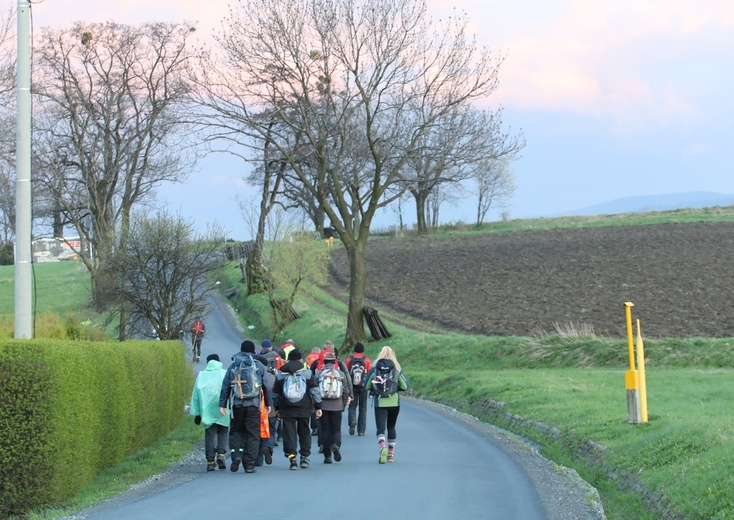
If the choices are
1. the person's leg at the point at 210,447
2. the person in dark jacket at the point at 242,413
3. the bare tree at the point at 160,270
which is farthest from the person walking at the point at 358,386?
the bare tree at the point at 160,270

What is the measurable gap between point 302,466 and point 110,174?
29.5 m

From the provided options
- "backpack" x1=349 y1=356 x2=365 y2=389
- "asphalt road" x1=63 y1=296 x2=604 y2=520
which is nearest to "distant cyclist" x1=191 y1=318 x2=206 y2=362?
"backpack" x1=349 y1=356 x2=365 y2=389

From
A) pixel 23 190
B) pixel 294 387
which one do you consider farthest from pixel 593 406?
pixel 23 190

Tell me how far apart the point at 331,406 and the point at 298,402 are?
26.2 inches

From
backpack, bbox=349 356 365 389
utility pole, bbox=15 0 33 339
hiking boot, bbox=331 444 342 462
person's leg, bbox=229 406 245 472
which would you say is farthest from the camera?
backpack, bbox=349 356 365 389

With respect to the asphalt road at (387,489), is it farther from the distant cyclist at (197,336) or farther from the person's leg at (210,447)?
the distant cyclist at (197,336)

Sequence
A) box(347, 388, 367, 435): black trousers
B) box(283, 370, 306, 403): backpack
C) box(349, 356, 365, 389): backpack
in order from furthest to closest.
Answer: box(347, 388, 367, 435): black trousers → box(349, 356, 365, 389): backpack → box(283, 370, 306, 403): backpack

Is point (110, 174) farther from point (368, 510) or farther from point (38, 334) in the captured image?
point (368, 510)

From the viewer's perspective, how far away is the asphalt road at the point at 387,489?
11.2 m

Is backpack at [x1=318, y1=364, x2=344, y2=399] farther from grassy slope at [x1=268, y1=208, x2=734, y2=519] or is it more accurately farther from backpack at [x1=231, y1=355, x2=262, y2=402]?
grassy slope at [x1=268, y1=208, x2=734, y2=519]

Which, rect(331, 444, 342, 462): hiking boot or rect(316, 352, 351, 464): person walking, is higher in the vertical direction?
rect(316, 352, 351, 464): person walking

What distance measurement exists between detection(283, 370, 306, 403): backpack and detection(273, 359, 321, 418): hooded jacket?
0.06m

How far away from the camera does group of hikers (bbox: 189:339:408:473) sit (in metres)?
15.4

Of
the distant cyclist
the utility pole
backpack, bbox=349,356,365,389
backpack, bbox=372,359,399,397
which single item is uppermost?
the utility pole
